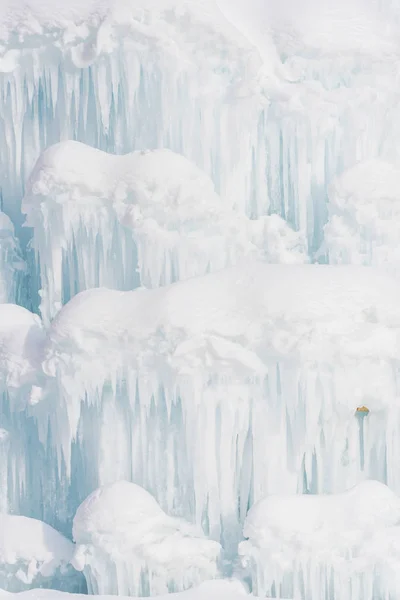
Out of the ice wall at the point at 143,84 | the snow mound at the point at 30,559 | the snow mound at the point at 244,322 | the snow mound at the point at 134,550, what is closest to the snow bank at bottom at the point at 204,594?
the snow mound at the point at 134,550

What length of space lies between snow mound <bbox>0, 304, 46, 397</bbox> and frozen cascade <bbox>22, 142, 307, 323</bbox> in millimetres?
1069

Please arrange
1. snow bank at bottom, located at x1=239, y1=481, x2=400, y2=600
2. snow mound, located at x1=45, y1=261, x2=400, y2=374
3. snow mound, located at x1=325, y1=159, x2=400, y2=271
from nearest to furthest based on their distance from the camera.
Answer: snow bank at bottom, located at x1=239, y1=481, x2=400, y2=600
snow mound, located at x1=45, y1=261, x2=400, y2=374
snow mound, located at x1=325, y1=159, x2=400, y2=271

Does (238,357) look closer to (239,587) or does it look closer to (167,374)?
(167,374)

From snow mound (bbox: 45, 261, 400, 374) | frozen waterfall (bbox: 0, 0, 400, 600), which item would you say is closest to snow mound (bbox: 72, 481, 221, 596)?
frozen waterfall (bbox: 0, 0, 400, 600)

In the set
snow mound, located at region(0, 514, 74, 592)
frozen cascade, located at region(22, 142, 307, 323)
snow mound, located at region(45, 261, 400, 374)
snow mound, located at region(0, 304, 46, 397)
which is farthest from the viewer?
frozen cascade, located at region(22, 142, 307, 323)

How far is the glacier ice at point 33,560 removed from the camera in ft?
34.3

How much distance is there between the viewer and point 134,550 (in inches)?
392

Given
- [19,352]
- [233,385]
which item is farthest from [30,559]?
[233,385]

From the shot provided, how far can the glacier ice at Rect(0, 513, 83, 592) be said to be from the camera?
34.3 feet

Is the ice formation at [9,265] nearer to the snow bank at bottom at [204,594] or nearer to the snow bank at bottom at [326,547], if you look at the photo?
the snow bank at bottom at [204,594]

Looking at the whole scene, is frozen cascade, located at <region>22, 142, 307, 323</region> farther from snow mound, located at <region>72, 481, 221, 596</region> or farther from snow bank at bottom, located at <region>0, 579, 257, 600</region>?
snow bank at bottom, located at <region>0, 579, 257, 600</region>

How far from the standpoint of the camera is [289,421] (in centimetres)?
1041

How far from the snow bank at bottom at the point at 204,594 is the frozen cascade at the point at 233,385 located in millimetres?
600

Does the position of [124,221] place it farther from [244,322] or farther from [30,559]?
[30,559]
